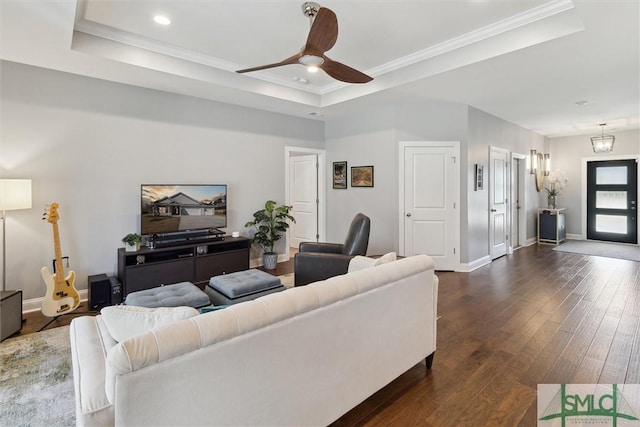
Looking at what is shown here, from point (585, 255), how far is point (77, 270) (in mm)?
8380

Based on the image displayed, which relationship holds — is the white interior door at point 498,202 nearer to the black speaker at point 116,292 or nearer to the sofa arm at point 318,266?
the sofa arm at point 318,266

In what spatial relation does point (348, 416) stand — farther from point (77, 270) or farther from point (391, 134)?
point (391, 134)

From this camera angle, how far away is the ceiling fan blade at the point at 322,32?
2215mm

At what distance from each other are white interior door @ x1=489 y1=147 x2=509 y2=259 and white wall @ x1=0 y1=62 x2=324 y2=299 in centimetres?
447

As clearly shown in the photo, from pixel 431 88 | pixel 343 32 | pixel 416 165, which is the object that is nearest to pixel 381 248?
pixel 416 165

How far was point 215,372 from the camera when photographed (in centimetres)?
127

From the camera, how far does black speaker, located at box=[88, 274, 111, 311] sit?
3586mm

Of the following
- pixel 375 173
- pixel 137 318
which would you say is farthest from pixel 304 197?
pixel 137 318

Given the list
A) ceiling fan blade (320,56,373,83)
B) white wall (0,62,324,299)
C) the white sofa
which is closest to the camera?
the white sofa

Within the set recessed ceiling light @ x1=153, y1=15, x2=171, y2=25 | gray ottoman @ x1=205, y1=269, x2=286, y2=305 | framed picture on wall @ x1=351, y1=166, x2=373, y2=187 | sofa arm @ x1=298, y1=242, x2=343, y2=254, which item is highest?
recessed ceiling light @ x1=153, y1=15, x2=171, y2=25

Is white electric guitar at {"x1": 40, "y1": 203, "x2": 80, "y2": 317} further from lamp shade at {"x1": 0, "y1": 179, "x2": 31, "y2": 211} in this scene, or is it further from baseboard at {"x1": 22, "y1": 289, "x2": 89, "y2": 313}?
baseboard at {"x1": 22, "y1": 289, "x2": 89, "y2": 313}

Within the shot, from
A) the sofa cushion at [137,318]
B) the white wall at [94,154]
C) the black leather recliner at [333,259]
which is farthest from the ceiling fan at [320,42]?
the white wall at [94,154]

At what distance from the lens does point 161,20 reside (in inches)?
121

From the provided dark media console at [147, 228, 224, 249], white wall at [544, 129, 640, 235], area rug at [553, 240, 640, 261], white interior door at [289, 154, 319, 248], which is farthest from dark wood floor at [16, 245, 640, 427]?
white wall at [544, 129, 640, 235]
